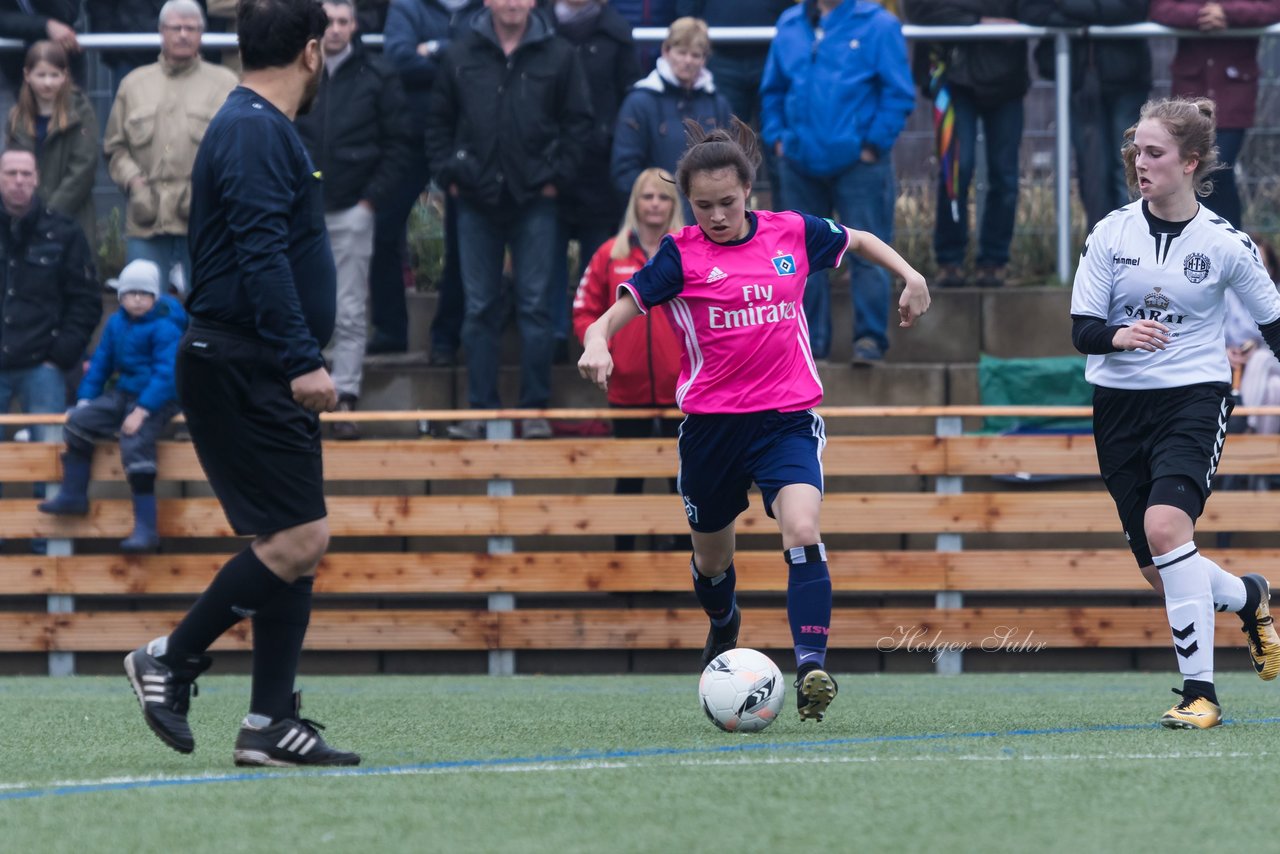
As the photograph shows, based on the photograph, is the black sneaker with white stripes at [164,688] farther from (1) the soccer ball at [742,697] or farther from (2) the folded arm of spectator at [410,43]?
(2) the folded arm of spectator at [410,43]

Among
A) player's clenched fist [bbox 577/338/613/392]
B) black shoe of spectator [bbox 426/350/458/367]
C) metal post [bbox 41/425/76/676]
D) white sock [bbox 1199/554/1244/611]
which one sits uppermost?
player's clenched fist [bbox 577/338/613/392]

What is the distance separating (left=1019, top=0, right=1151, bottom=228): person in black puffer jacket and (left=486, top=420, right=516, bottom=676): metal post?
3592mm

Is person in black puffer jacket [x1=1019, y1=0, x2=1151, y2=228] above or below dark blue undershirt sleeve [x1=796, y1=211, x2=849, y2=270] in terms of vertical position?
above

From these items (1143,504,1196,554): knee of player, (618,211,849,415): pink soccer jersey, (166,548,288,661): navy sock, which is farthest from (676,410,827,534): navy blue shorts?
(166,548,288,661): navy sock

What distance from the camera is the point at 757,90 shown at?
11.1 metres

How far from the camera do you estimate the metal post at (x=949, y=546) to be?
395 inches

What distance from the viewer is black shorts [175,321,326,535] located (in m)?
4.99

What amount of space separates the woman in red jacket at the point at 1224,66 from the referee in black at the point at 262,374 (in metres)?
6.76

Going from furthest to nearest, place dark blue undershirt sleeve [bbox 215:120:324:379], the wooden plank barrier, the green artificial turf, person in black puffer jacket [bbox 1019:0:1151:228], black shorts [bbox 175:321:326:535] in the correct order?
person in black puffer jacket [bbox 1019:0:1151:228] < the wooden plank barrier < black shorts [bbox 175:321:326:535] < dark blue undershirt sleeve [bbox 215:120:324:379] < the green artificial turf

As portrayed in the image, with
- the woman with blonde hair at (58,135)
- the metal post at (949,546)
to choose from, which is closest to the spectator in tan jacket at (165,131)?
the woman with blonde hair at (58,135)

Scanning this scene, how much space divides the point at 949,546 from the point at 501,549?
2440mm

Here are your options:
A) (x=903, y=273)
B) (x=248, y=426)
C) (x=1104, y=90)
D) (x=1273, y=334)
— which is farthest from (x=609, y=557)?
(x=248, y=426)

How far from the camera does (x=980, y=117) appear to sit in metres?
10.8

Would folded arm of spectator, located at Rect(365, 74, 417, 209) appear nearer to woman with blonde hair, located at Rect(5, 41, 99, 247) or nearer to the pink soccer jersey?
woman with blonde hair, located at Rect(5, 41, 99, 247)
